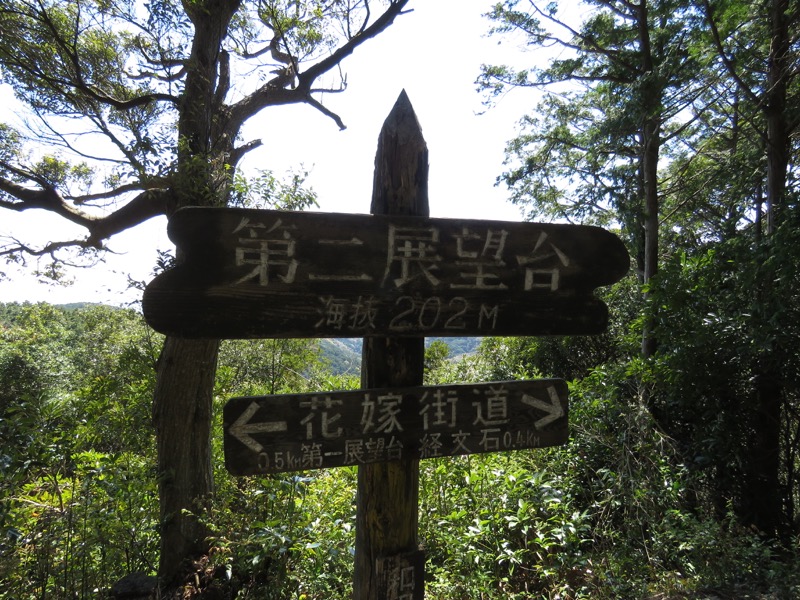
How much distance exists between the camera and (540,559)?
321cm

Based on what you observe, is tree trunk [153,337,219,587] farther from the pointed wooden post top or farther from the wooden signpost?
the pointed wooden post top

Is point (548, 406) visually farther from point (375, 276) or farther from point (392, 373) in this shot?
point (375, 276)

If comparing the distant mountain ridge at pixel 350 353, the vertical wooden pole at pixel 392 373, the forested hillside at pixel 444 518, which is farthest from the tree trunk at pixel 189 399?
the vertical wooden pole at pixel 392 373

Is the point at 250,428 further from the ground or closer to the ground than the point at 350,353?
closer to the ground

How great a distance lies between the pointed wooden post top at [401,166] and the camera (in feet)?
5.73

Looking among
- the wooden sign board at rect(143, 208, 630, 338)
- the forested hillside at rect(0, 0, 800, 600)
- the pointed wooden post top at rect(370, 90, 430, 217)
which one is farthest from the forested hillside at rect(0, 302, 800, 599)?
the pointed wooden post top at rect(370, 90, 430, 217)

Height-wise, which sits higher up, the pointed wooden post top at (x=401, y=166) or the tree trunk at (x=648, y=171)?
the tree trunk at (x=648, y=171)

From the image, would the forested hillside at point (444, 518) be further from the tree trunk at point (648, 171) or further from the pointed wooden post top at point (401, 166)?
the pointed wooden post top at point (401, 166)

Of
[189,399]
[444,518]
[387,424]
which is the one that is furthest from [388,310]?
[189,399]

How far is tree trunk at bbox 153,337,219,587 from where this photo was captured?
3.56 metres

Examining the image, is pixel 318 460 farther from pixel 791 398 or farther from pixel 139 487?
pixel 791 398

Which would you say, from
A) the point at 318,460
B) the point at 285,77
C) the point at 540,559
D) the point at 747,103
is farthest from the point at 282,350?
the point at 747,103

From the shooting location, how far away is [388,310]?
1532 mm

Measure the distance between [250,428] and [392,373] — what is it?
535 mm
